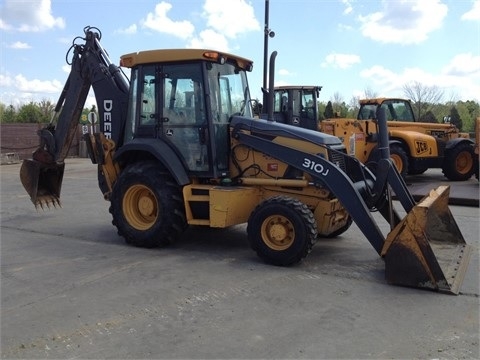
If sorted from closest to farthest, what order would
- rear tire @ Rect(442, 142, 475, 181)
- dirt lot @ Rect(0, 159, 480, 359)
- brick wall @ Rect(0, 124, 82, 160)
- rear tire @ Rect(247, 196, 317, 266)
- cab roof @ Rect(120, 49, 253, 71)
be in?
dirt lot @ Rect(0, 159, 480, 359)
rear tire @ Rect(247, 196, 317, 266)
cab roof @ Rect(120, 49, 253, 71)
rear tire @ Rect(442, 142, 475, 181)
brick wall @ Rect(0, 124, 82, 160)

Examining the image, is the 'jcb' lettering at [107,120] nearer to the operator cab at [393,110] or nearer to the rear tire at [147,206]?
the rear tire at [147,206]

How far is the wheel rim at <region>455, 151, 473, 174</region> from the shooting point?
1442 centimetres

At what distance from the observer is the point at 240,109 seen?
280 inches

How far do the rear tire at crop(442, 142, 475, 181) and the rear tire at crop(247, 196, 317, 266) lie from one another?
9.90 m

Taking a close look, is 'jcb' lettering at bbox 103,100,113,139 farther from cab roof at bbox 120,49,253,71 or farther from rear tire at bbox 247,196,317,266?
rear tire at bbox 247,196,317,266

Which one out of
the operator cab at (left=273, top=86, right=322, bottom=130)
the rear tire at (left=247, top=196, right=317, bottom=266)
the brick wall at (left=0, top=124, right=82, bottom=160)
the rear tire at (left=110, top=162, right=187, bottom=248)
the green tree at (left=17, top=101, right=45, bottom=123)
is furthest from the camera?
the green tree at (left=17, top=101, right=45, bottom=123)

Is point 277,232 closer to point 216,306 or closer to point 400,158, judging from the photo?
point 216,306

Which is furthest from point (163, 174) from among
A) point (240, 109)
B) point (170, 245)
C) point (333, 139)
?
point (333, 139)

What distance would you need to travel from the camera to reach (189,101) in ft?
22.0

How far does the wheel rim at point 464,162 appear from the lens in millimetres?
14418

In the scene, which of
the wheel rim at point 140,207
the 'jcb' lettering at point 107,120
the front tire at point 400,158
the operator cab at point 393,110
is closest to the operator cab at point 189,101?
the 'jcb' lettering at point 107,120

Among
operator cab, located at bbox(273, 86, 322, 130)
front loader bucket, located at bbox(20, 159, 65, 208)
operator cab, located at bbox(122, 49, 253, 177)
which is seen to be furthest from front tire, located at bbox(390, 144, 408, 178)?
front loader bucket, located at bbox(20, 159, 65, 208)

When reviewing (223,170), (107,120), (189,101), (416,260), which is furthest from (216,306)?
(107,120)

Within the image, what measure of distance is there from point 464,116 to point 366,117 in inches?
1134
